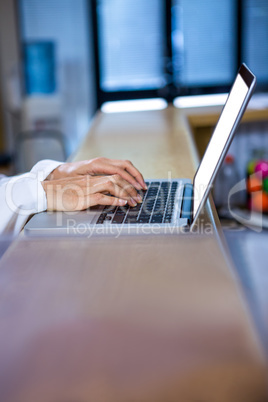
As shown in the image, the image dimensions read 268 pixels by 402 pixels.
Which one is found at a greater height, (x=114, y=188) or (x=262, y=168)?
(x=114, y=188)

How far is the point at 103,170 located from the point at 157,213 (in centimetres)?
24

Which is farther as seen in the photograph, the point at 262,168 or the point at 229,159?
the point at 229,159

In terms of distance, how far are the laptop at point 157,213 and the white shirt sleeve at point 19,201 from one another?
4cm

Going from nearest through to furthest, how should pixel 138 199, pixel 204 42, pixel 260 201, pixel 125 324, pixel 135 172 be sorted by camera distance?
pixel 125 324, pixel 138 199, pixel 135 172, pixel 260 201, pixel 204 42

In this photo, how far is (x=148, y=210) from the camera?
2.93ft

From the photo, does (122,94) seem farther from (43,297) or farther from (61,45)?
(43,297)

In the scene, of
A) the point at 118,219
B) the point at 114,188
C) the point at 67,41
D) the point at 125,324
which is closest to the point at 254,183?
the point at 114,188

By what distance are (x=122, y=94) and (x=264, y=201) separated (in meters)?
2.44

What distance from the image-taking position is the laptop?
789 mm

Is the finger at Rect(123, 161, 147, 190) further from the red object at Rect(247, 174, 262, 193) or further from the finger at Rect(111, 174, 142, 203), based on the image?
the red object at Rect(247, 174, 262, 193)

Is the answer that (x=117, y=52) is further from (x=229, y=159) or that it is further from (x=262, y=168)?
(x=262, y=168)

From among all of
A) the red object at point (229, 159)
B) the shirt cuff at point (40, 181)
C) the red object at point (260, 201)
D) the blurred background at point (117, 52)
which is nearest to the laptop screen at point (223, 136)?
the shirt cuff at point (40, 181)

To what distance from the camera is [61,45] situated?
425 centimetres

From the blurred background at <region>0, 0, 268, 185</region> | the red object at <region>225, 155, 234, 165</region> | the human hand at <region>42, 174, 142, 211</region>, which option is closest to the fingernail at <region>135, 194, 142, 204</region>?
the human hand at <region>42, 174, 142, 211</region>
